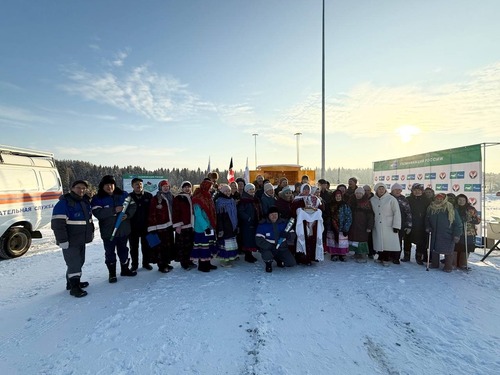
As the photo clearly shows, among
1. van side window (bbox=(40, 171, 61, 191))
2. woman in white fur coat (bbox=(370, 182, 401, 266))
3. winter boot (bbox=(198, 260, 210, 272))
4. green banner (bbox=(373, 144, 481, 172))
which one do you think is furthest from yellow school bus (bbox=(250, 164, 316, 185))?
winter boot (bbox=(198, 260, 210, 272))

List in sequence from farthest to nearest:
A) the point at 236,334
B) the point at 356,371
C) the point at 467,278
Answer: the point at 467,278, the point at 236,334, the point at 356,371

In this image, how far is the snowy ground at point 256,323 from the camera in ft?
8.65

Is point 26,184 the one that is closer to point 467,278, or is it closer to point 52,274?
point 52,274

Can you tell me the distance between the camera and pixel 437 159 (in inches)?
357

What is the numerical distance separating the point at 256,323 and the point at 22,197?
790cm

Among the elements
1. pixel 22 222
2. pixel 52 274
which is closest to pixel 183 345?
pixel 52 274

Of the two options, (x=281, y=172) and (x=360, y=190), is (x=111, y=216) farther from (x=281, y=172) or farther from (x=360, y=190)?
(x=281, y=172)

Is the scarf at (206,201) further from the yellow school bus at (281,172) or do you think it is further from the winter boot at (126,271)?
the yellow school bus at (281,172)

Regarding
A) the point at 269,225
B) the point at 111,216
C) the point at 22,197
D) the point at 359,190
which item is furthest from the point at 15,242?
the point at 359,190

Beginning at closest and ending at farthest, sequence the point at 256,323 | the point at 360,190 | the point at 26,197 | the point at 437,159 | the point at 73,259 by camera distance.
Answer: the point at 256,323, the point at 73,259, the point at 360,190, the point at 26,197, the point at 437,159

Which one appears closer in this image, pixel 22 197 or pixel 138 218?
pixel 138 218

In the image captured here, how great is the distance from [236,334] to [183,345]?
63cm

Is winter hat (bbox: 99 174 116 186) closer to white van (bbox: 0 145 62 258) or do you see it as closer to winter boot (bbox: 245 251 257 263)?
winter boot (bbox: 245 251 257 263)

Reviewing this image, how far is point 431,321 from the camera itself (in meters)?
3.44
